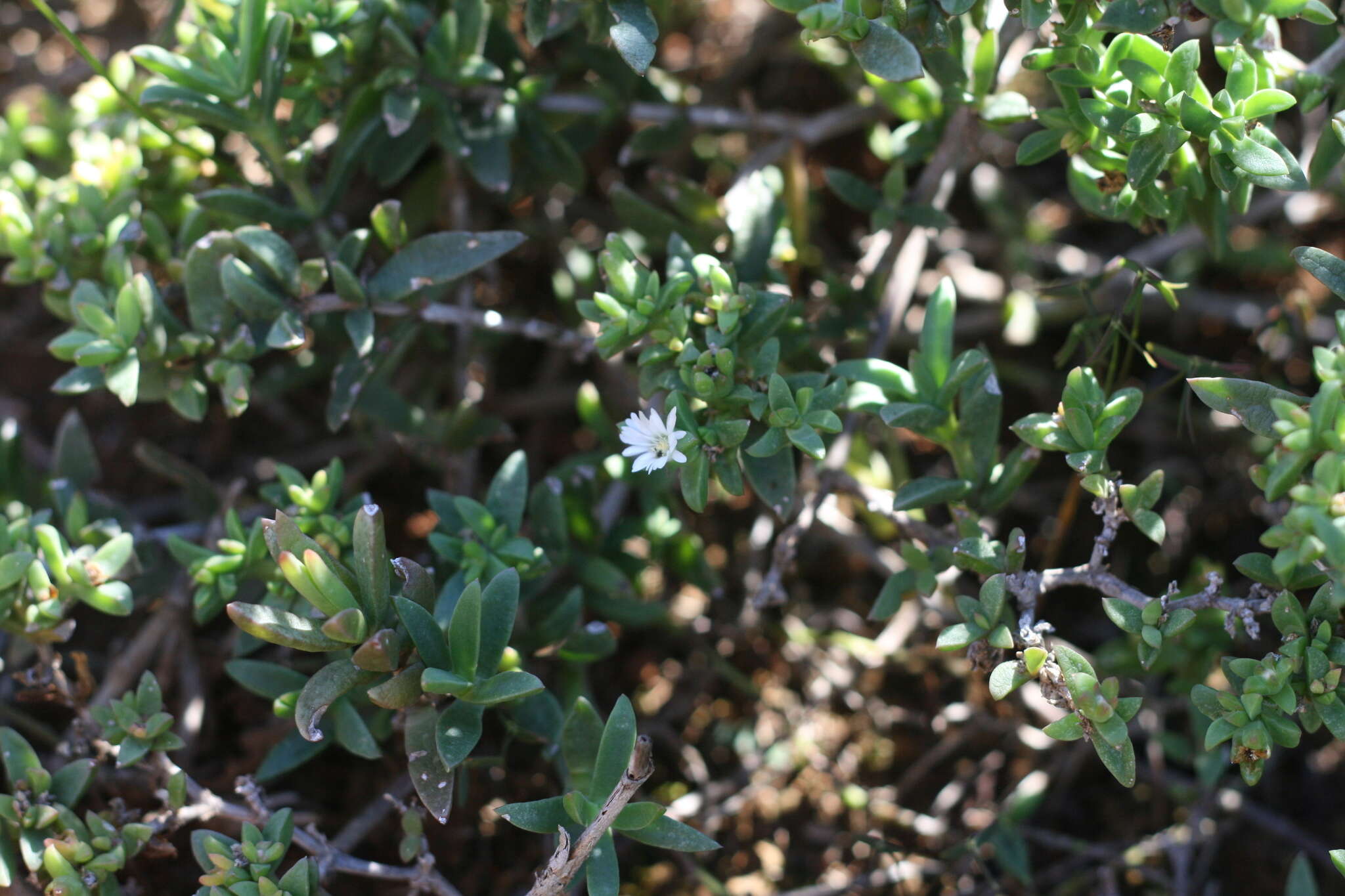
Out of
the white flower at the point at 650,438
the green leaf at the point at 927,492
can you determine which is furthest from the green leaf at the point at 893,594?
the white flower at the point at 650,438

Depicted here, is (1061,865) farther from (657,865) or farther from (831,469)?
(831,469)

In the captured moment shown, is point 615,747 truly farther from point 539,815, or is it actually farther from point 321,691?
point 321,691

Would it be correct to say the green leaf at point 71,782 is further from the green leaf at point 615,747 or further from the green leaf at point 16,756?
the green leaf at point 615,747

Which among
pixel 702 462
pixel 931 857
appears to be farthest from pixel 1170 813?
pixel 702 462

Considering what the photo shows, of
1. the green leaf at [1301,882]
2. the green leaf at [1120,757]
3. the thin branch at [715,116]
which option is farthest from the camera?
the thin branch at [715,116]

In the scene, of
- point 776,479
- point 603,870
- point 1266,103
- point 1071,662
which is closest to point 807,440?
point 776,479

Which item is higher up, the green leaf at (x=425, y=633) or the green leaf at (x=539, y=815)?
the green leaf at (x=425, y=633)
